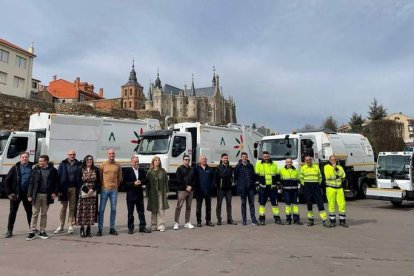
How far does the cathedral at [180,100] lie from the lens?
404 ft

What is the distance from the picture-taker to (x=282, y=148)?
1562 centimetres

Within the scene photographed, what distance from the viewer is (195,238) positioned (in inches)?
315

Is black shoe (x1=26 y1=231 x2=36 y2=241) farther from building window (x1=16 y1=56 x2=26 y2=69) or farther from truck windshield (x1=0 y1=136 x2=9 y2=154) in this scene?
building window (x1=16 y1=56 x2=26 y2=69)

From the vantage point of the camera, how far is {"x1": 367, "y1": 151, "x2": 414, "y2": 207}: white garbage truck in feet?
47.2

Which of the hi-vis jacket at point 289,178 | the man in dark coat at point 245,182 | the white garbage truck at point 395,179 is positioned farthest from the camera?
the white garbage truck at point 395,179

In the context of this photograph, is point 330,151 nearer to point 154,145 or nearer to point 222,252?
point 154,145

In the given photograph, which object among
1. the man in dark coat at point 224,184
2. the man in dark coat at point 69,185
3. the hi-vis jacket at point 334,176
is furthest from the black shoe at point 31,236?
the hi-vis jacket at point 334,176

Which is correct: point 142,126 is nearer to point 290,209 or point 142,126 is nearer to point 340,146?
point 340,146

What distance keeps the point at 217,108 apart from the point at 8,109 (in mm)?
109296

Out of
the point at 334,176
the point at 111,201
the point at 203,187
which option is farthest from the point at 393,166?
the point at 111,201

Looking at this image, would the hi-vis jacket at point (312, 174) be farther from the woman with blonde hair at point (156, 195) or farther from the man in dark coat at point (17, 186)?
the man in dark coat at point (17, 186)

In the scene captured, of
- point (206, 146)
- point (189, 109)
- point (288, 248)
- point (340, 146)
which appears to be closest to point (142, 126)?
point (206, 146)

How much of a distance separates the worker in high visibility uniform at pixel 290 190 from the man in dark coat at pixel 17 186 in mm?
6269

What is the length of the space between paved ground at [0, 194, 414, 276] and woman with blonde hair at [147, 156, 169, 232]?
40cm
